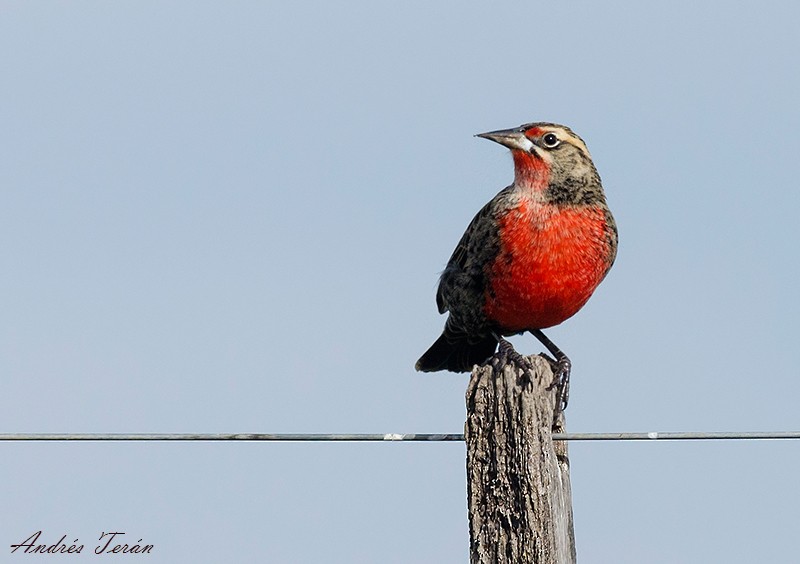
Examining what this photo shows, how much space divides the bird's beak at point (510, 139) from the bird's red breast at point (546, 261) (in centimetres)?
35

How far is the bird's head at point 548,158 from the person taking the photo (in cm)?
700

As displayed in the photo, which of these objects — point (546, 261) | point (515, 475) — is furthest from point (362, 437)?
point (546, 261)

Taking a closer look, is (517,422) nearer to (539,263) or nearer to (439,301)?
(539,263)

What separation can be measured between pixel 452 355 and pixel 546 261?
1.50 metres

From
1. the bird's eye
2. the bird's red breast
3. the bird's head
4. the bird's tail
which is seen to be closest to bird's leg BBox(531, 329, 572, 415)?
the bird's red breast

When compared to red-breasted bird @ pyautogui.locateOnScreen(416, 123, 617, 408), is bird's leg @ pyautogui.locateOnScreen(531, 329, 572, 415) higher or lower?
lower

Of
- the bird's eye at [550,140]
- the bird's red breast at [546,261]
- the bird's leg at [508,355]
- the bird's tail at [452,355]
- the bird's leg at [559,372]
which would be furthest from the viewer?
the bird's tail at [452,355]

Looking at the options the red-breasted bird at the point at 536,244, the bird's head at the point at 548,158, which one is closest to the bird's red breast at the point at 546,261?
the red-breasted bird at the point at 536,244

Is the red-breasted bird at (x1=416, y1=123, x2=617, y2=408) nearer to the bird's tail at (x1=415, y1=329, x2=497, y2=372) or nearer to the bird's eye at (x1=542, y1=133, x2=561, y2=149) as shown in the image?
the bird's eye at (x1=542, y1=133, x2=561, y2=149)

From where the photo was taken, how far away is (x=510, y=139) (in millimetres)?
7066

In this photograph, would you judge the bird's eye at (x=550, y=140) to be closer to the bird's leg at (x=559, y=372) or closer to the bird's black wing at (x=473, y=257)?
the bird's black wing at (x=473, y=257)

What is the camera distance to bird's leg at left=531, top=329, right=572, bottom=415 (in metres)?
4.86

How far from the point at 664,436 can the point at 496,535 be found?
2.36ft

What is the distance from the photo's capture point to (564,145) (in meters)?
7.13
